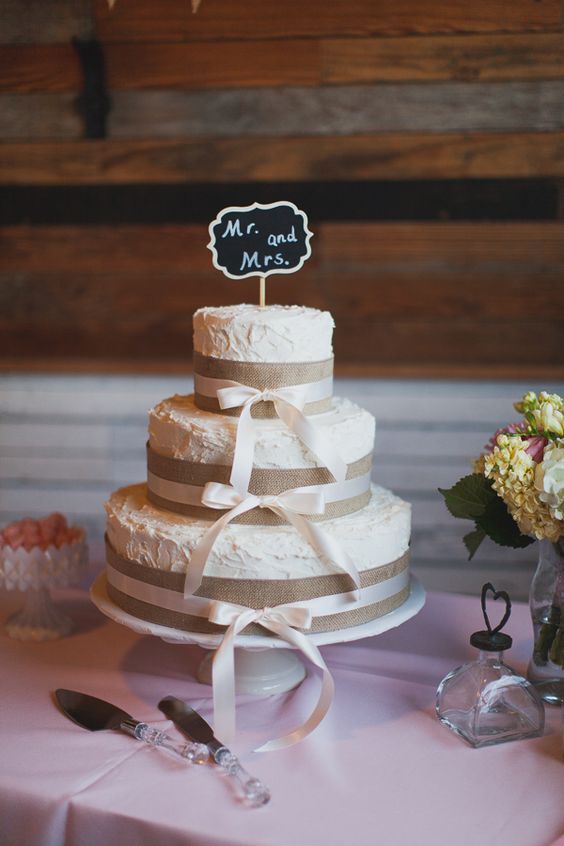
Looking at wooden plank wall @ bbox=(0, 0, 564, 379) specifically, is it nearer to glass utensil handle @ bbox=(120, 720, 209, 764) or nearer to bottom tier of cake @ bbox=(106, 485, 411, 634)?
bottom tier of cake @ bbox=(106, 485, 411, 634)

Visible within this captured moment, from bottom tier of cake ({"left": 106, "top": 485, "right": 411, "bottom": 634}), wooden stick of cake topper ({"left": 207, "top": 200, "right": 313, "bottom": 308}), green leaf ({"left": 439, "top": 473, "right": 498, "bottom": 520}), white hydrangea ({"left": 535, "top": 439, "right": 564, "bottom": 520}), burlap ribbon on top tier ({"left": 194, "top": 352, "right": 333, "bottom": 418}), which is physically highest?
wooden stick of cake topper ({"left": 207, "top": 200, "right": 313, "bottom": 308})

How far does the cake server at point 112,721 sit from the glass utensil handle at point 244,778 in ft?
0.10

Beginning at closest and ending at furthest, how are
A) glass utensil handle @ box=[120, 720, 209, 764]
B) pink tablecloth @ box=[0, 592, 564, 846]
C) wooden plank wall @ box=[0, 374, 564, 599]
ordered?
pink tablecloth @ box=[0, 592, 564, 846]
glass utensil handle @ box=[120, 720, 209, 764]
wooden plank wall @ box=[0, 374, 564, 599]

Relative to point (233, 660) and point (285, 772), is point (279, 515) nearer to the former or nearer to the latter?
point (233, 660)

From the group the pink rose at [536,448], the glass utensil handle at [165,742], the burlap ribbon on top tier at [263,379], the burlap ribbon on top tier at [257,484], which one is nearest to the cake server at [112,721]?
the glass utensil handle at [165,742]

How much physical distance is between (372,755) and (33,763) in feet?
1.39

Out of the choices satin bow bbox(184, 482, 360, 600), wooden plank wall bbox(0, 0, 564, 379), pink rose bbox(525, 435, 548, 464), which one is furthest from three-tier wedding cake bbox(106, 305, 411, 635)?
wooden plank wall bbox(0, 0, 564, 379)

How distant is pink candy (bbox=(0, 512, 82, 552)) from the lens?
5.26ft

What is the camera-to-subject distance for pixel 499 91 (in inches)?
117

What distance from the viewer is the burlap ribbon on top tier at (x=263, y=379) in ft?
4.71

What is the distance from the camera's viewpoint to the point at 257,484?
4.54 ft

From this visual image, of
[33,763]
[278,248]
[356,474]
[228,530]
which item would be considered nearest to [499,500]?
[356,474]

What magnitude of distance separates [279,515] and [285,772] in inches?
13.9

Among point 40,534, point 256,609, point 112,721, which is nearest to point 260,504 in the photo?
point 256,609
